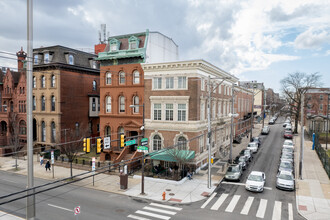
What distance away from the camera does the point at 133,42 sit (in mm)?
32031

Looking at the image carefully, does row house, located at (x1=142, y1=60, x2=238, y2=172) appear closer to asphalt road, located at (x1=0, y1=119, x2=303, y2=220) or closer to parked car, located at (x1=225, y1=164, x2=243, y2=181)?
parked car, located at (x1=225, y1=164, x2=243, y2=181)

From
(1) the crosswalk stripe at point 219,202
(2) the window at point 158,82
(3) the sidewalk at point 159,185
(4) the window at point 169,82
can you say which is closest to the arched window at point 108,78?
(2) the window at point 158,82

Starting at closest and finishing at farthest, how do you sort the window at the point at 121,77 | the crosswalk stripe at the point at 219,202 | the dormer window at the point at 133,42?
1. the crosswalk stripe at the point at 219,202
2. the dormer window at the point at 133,42
3. the window at the point at 121,77

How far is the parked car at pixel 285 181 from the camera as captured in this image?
70.0 feet

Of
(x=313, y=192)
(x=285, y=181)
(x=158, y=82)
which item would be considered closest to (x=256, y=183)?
(x=285, y=181)

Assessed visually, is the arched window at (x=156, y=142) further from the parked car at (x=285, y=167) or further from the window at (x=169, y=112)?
the parked car at (x=285, y=167)

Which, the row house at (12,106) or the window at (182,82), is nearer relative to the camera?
the window at (182,82)

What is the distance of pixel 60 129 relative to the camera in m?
36.8

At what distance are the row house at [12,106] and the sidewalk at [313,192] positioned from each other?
1627 inches

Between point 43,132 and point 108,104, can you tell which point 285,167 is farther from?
point 43,132

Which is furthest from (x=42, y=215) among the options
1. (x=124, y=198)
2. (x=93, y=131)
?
(x=93, y=131)

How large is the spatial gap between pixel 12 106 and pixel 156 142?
3196 cm

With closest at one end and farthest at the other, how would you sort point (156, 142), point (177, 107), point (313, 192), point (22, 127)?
point (313, 192), point (177, 107), point (156, 142), point (22, 127)

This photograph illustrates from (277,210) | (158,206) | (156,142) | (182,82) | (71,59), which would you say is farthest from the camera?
(71,59)
